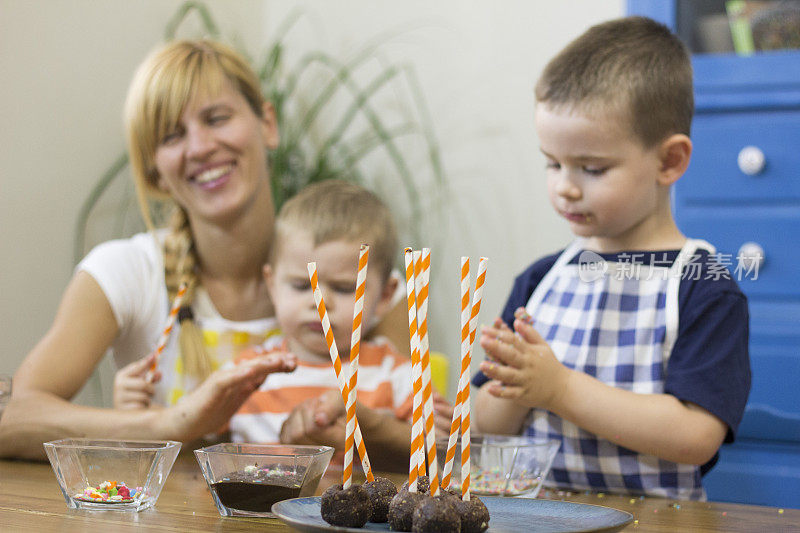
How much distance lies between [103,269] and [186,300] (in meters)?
0.15

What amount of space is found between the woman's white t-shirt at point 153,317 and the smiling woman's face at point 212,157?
129 mm

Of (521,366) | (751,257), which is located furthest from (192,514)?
(751,257)

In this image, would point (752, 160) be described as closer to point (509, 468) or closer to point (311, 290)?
point (311, 290)

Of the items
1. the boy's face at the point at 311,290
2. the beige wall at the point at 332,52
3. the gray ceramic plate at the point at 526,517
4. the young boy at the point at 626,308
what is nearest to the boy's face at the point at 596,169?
the young boy at the point at 626,308

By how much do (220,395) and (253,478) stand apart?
34cm

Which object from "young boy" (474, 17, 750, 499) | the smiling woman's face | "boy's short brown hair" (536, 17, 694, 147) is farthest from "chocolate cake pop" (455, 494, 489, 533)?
the smiling woman's face

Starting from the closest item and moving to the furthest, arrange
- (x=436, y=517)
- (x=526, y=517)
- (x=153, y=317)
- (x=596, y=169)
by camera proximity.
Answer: (x=436, y=517) → (x=526, y=517) → (x=596, y=169) → (x=153, y=317)

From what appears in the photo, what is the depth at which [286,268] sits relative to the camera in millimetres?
1565

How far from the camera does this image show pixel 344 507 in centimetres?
68

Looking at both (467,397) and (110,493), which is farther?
(110,493)

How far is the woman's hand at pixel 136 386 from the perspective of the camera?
1389mm

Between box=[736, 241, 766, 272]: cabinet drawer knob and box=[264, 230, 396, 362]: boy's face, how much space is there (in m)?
0.82

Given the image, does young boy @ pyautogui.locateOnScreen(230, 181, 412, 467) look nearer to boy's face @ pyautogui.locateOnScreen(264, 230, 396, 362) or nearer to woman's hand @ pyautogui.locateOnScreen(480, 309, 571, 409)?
boy's face @ pyautogui.locateOnScreen(264, 230, 396, 362)

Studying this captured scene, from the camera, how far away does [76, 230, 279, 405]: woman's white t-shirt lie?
1629mm
